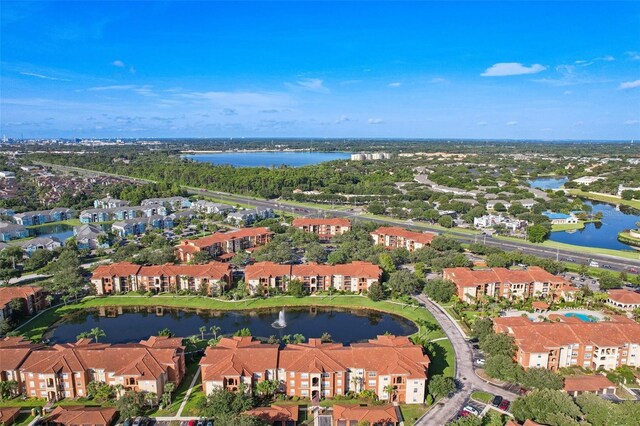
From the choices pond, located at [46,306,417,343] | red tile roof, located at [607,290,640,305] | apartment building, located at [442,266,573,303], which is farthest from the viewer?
apartment building, located at [442,266,573,303]

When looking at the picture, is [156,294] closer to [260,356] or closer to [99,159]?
[260,356]

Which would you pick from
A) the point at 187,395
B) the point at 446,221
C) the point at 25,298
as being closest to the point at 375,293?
the point at 187,395

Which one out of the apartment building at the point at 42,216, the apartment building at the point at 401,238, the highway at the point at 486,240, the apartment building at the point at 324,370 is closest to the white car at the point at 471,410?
the apartment building at the point at 324,370

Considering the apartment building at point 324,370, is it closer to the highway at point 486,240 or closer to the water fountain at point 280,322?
the water fountain at point 280,322

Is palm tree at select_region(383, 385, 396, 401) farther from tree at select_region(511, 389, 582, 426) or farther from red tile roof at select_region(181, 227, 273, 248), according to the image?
red tile roof at select_region(181, 227, 273, 248)

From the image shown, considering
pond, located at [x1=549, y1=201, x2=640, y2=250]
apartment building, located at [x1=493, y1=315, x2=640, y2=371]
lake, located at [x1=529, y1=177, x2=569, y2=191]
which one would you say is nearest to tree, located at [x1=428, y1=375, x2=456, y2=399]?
apartment building, located at [x1=493, y1=315, x2=640, y2=371]

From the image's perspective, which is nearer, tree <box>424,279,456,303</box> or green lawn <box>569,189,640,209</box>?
tree <box>424,279,456,303</box>

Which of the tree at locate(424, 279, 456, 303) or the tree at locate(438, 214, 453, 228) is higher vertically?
the tree at locate(438, 214, 453, 228)
